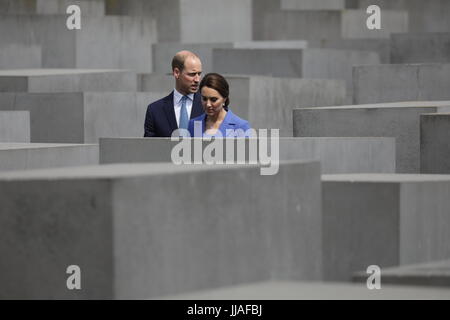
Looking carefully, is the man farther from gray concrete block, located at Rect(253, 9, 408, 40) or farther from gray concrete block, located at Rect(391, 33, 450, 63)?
gray concrete block, located at Rect(253, 9, 408, 40)

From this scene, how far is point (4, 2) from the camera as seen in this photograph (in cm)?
1894

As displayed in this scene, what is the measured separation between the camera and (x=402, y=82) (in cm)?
1385

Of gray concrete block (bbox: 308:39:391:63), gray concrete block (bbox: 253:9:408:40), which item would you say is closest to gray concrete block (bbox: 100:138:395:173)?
gray concrete block (bbox: 308:39:391:63)

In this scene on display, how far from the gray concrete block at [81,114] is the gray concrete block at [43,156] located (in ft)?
7.81

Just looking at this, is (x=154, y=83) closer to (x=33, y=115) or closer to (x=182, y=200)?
(x=33, y=115)

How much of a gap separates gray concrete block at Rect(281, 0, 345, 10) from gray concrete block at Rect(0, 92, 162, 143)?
43.7 ft

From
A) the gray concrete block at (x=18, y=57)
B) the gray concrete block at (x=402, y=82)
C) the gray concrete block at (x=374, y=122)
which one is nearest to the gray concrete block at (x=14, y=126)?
the gray concrete block at (x=374, y=122)

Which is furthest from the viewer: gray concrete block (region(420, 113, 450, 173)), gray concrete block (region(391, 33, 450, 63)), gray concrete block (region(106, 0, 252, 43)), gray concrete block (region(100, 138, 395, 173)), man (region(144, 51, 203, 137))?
gray concrete block (region(106, 0, 252, 43))

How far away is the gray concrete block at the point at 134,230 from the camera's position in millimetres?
5188

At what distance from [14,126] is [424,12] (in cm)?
1574

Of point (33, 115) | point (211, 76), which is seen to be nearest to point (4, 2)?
point (33, 115)

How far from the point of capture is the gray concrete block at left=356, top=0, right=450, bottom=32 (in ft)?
80.8
